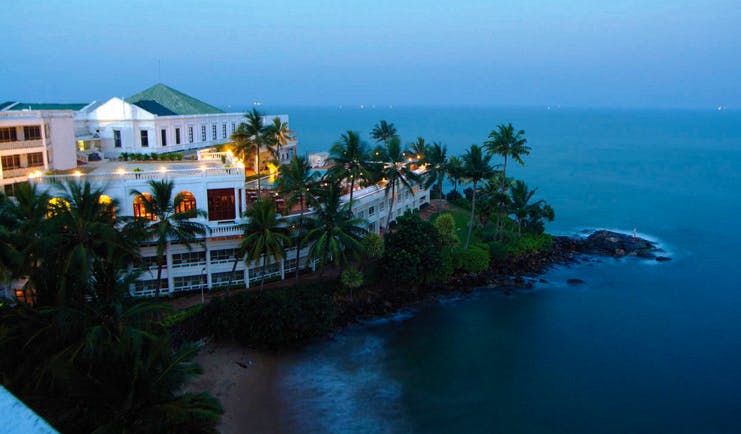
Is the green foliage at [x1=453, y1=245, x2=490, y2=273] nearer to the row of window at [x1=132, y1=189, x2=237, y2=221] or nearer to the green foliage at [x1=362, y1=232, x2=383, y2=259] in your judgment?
the green foliage at [x1=362, y1=232, x2=383, y2=259]

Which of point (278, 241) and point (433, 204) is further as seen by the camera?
point (433, 204)

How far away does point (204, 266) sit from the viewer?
1332 inches

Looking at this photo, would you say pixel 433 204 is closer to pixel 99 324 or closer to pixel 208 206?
pixel 208 206

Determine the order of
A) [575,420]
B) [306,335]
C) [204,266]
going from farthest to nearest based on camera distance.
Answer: [204,266], [306,335], [575,420]

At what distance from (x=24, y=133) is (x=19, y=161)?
5.93 ft

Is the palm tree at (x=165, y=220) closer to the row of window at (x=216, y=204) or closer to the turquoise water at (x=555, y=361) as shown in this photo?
the row of window at (x=216, y=204)

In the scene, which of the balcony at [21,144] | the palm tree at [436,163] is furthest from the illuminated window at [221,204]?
the palm tree at [436,163]

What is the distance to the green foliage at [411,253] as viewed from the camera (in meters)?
37.2

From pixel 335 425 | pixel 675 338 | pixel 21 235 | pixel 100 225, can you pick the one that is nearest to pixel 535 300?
pixel 675 338

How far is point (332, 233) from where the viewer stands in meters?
33.7

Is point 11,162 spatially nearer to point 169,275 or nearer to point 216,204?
point 169,275

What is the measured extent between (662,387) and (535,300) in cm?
1238

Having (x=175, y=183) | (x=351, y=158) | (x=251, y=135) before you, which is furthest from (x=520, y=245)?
(x=175, y=183)

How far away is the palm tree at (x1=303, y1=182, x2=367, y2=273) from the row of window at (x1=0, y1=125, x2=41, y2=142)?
18.0 meters
